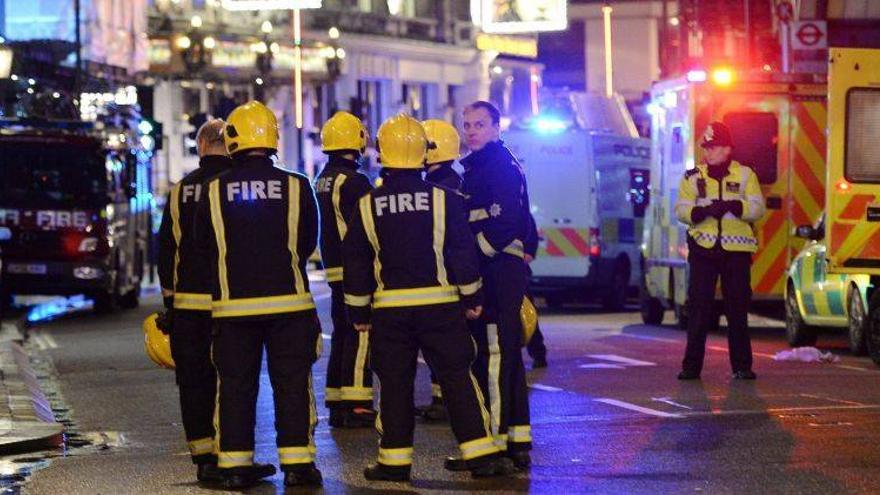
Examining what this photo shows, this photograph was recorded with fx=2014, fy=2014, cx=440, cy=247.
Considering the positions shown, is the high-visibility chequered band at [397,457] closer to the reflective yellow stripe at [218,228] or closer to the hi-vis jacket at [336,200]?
the reflective yellow stripe at [218,228]

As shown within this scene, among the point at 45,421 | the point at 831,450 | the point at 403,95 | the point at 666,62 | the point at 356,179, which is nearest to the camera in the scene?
the point at 831,450

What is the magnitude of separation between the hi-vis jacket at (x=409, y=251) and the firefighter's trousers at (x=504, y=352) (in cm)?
66

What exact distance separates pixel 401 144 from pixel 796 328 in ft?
32.7

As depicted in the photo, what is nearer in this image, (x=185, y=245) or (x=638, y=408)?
(x=185, y=245)

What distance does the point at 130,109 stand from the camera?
30.1m

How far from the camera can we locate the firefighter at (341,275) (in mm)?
11938

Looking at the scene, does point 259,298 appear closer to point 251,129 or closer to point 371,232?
point 371,232

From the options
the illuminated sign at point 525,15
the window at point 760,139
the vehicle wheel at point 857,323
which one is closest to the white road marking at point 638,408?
the vehicle wheel at point 857,323

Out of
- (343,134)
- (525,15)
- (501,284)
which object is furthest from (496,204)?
(525,15)

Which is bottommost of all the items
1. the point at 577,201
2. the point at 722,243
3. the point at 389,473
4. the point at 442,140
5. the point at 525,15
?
the point at 389,473

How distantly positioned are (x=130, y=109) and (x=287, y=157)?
68.6 ft

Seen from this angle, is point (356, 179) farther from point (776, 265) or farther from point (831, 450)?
point (776, 265)

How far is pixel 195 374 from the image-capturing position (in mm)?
10070

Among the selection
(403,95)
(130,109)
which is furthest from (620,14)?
(130,109)
